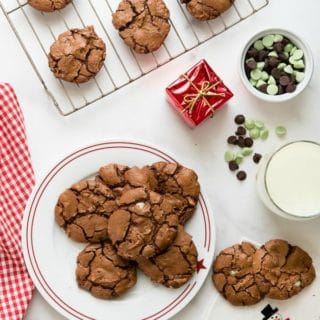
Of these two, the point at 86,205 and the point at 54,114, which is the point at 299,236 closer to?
the point at 86,205

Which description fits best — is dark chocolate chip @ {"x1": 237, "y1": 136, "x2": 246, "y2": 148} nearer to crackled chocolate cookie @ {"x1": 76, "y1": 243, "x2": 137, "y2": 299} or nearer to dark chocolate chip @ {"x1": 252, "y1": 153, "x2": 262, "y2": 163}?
dark chocolate chip @ {"x1": 252, "y1": 153, "x2": 262, "y2": 163}

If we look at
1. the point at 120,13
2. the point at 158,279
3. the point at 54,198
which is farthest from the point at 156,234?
the point at 120,13

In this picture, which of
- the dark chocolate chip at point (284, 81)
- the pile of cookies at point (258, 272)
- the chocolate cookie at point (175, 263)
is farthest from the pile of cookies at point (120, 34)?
the pile of cookies at point (258, 272)

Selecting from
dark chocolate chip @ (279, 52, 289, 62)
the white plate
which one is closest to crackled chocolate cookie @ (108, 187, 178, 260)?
the white plate

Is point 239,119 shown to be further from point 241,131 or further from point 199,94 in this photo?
point 199,94

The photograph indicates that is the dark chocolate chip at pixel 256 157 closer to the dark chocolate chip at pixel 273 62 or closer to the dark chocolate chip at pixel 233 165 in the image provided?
the dark chocolate chip at pixel 233 165
